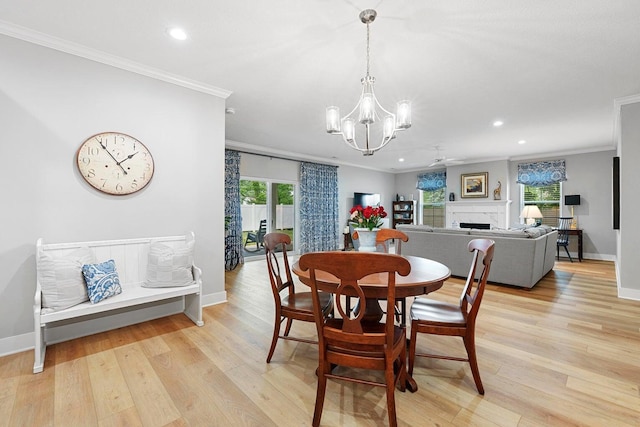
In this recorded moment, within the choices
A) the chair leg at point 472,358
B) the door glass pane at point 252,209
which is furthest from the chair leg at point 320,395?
the door glass pane at point 252,209

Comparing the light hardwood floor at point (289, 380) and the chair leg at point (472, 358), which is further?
the chair leg at point (472, 358)

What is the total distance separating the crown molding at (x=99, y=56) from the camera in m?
2.31

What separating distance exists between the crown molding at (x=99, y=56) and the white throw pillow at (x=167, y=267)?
1773mm

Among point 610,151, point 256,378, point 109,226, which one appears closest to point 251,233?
point 109,226

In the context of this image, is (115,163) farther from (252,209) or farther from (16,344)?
(252,209)

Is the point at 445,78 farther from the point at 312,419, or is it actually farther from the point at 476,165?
the point at 476,165

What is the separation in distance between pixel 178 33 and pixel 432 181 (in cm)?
833

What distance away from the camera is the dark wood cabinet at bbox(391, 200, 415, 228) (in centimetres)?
969

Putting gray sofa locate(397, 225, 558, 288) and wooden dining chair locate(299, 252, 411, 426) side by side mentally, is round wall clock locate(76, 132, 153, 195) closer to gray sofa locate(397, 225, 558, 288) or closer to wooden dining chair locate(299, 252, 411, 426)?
wooden dining chair locate(299, 252, 411, 426)

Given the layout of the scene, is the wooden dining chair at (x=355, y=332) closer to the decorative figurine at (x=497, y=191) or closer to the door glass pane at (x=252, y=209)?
the door glass pane at (x=252, y=209)

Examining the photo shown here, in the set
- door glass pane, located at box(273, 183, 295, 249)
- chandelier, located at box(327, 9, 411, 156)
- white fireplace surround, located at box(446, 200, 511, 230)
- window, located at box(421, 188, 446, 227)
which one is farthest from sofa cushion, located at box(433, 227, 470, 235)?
window, located at box(421, 188, 446, 227)

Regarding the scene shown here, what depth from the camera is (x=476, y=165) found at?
8055mm

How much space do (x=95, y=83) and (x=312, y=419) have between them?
10.9 ft

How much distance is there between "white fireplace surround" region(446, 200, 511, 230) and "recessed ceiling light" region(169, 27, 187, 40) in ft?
25.3
